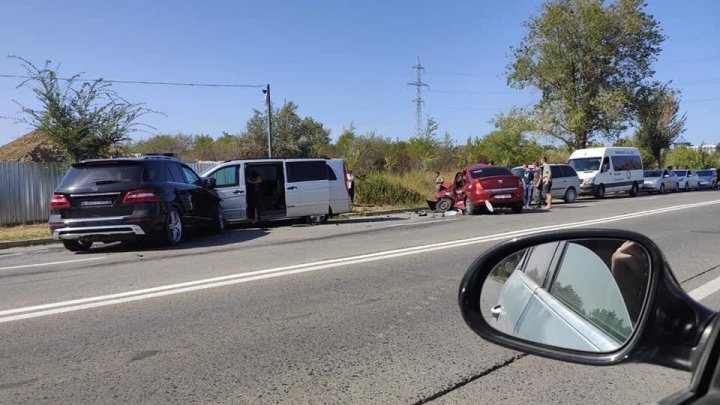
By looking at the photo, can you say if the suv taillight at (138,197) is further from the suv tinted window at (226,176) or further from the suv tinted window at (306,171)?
the suv tinted window at (306,171)

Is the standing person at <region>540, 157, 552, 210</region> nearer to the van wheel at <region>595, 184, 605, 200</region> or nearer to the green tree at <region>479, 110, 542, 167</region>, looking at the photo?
the van wheel at <region>595, 184, 605, 200</region>

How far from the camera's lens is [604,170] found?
28.9 m

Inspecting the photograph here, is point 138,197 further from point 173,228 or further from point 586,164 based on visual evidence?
point 586,164

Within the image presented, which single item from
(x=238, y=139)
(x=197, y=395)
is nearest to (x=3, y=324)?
(x=197, y=395)

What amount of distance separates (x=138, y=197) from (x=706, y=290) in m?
9.13

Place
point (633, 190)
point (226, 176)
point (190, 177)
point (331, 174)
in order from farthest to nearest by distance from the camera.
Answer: point (633, 190) < point (331, 174) < point (226, 176) < point (190, 177)

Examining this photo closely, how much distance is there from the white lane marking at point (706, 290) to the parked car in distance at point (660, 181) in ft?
102

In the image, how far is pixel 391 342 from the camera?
4.69 metres

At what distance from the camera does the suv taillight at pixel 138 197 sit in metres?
10.6

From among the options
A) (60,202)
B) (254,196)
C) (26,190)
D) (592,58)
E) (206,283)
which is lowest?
(206,283)

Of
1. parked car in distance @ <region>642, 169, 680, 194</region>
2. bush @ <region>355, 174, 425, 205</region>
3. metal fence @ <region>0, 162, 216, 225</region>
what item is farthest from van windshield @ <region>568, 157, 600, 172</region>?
metal fence @ <region>0, 162, 216, 225</region>

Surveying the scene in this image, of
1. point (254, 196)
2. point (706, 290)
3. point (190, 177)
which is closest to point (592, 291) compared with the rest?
point (706, 290)

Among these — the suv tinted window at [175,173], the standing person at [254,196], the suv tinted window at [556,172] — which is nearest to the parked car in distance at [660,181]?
the suv tinted window at [556,172]

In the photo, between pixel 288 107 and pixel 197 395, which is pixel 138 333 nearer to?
pixel 197 395
